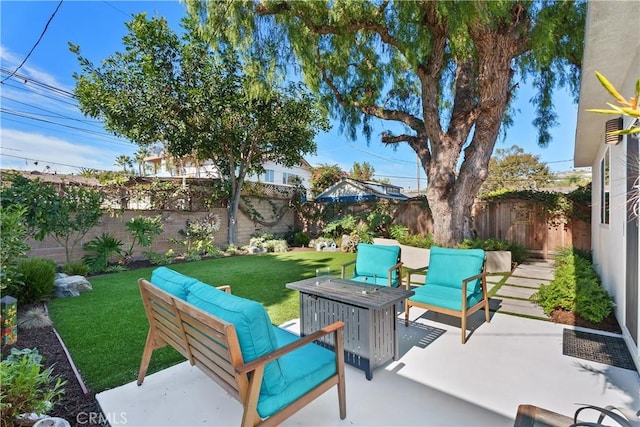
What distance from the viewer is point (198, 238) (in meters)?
10.1

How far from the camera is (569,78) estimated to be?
7.15 metres

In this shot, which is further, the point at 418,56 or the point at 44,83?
the point at 44,83

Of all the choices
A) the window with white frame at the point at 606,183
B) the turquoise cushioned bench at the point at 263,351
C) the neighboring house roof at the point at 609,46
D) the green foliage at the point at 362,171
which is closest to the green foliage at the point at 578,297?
the window with white frame at the point at 606,183

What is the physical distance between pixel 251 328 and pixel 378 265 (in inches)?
124

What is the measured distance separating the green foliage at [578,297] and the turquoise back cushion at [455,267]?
1.31 m

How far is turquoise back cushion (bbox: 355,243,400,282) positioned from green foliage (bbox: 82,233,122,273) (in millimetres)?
6386

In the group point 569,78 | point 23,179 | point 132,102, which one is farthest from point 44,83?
point 569,78

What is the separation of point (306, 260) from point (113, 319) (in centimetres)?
537

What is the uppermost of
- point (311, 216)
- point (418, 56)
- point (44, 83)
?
point (44, 83)

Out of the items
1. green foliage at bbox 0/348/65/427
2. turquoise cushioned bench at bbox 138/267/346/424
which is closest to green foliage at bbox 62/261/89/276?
green foliage at bbox 0/348/65/427

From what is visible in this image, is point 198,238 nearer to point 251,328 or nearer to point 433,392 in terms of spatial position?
point 433,392

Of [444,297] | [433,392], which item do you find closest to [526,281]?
[444,297]

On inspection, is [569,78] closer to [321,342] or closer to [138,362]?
[321,342]

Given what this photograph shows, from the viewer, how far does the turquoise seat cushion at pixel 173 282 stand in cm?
211
